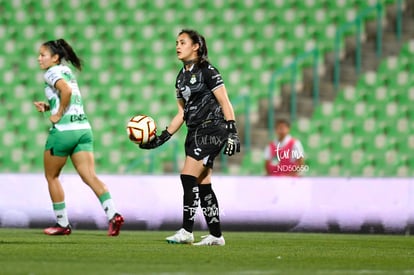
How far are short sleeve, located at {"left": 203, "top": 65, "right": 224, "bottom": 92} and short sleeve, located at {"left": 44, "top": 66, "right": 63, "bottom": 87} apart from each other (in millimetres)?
1988

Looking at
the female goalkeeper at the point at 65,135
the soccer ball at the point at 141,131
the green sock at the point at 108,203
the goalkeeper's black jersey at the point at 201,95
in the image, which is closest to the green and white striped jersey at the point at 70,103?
the female goalkeeper at the point at 65,135

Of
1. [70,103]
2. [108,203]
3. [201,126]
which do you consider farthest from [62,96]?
[201,126]

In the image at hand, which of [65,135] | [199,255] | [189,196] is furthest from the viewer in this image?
[65,135]

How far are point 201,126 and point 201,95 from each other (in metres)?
0.27

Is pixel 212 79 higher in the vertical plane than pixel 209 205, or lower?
higher

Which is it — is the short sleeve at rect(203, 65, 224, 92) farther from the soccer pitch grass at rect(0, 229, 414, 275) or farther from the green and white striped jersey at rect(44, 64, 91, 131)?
the green and white striped jersey at rect(44, 64, 91, 131)

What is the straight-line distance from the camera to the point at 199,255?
8.54m

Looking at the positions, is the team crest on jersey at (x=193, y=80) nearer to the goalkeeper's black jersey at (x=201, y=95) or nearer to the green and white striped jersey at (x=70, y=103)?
the goalkeeper's black jersey at (x=201, y=95)

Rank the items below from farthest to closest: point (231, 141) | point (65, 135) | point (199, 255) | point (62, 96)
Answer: point (65, 135)
point (62, 96)
point (231, 141)
point (199, 255)

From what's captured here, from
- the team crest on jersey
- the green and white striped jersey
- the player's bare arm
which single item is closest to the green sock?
the green and white striped jersey

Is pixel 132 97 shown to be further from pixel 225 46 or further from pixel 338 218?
pixel 338 218

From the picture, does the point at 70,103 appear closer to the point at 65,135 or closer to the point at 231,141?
the point at 65,135

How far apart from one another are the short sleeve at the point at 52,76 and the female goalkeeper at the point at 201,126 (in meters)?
1.70

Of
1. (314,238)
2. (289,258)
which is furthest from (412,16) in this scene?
(289,258)
